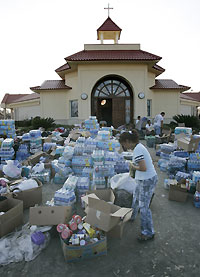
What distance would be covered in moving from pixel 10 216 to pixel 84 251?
4.64 feet

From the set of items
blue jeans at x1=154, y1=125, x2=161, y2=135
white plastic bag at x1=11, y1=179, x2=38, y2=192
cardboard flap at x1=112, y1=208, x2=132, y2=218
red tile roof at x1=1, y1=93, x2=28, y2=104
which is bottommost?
cardboard flap at x1=112, y1=208, x2=132, y2=218

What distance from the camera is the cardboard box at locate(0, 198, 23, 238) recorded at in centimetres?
331

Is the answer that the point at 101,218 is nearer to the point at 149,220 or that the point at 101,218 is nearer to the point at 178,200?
the point at 149,220

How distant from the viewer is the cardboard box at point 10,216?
10.9 feet

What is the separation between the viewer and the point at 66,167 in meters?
5.91

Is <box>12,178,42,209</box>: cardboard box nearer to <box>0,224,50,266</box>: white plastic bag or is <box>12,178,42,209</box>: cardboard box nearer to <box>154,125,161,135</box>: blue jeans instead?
<box>0,224,50,266</box>: white plastic bag

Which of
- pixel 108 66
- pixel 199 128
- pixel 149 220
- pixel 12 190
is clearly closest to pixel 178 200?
pixel 149 220

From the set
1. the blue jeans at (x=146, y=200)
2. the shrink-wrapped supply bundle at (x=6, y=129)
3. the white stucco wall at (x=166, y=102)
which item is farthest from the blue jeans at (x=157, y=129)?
the blue jeans at (x=146, y=200)

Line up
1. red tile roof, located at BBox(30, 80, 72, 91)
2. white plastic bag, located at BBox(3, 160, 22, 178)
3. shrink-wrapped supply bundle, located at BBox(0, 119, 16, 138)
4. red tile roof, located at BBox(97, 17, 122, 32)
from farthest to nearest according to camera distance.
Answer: red tile roof, located at BBox(97, 17, 122, 32), red tile roof, located at BBox(30, 80, 72, 91), shrink-wrapped supply bundle, located at BBox(0, 119, 16, 138), white plastic bag, located at BBox(3, 160, 22, 178)

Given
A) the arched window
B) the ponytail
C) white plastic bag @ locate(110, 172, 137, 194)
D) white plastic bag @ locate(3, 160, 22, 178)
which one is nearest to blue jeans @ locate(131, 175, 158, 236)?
the ponytail

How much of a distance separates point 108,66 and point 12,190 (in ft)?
46.0

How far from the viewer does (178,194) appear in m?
4.74

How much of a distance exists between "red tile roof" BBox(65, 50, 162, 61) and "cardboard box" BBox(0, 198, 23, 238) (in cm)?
1381

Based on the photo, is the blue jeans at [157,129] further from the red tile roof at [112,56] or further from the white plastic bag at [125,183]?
the white plastic bag at [125,183]
